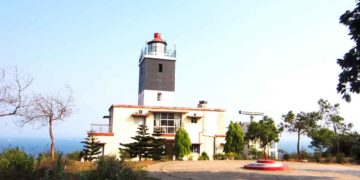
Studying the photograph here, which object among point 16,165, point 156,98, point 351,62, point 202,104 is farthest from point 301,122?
point 16,165

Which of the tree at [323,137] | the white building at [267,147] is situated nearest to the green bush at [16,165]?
the white building at [267,147]

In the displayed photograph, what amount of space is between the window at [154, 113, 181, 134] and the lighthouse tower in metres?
3.83

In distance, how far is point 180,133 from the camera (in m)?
27.9

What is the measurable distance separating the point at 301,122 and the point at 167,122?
10.5m

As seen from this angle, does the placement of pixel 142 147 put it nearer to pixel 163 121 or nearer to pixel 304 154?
pixel 163 121

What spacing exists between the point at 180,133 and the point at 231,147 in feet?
13.1

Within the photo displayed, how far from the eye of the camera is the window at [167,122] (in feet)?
103

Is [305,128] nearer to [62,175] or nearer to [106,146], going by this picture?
[106,146]

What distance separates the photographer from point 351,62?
39.5 ft

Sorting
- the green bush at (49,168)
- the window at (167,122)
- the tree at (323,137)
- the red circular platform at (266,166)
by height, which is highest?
the window at (167,122)

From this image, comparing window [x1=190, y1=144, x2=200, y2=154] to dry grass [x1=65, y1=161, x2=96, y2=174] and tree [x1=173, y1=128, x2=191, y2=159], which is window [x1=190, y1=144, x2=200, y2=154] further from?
dry grass [x1=65, y1=161, x2=96, y2=174]

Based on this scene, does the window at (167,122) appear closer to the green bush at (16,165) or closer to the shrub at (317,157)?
the shrub at (317,157)

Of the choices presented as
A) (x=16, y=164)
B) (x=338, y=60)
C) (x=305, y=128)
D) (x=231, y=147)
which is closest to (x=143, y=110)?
(x=231, y=147)

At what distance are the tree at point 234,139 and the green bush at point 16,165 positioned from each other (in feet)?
Result: 55.6
